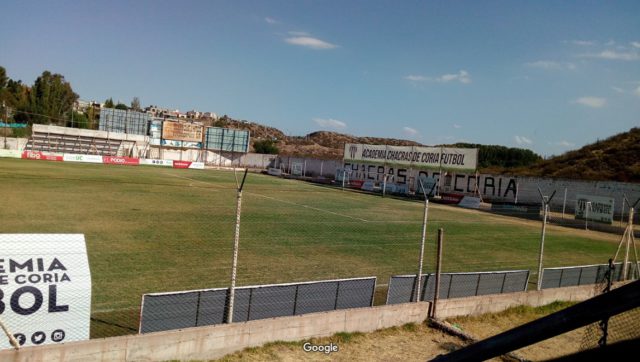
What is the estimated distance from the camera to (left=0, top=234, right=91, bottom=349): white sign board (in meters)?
6.56

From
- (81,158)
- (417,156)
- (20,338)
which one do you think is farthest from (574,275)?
(81,158)

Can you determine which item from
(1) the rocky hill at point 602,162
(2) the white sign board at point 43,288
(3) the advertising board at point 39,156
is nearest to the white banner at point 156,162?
(3) the advertising board at point 39,156

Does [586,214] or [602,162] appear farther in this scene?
[602,162]

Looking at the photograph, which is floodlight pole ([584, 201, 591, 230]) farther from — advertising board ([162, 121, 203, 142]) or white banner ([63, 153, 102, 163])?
advertising board ([162, 121, 203, 142])

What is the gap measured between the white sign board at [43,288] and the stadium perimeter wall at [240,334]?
0.39 meters

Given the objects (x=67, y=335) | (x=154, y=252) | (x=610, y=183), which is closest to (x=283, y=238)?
(x=154, y=252)

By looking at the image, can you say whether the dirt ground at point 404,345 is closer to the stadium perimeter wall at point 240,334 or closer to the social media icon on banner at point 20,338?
the stadium perimeter wall at point 240,334

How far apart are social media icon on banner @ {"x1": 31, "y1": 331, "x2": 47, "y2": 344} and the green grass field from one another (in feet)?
4.52

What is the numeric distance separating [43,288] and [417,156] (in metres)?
49.8

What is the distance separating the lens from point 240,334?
8234 mm

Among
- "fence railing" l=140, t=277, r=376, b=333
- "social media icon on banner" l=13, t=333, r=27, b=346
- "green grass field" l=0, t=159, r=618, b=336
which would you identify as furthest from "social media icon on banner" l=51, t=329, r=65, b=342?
"green grass field" l=0, t=159, r=618, b=336

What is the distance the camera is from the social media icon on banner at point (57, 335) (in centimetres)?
685

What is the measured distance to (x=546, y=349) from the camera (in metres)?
9.84

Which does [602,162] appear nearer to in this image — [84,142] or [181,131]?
[181,131]
